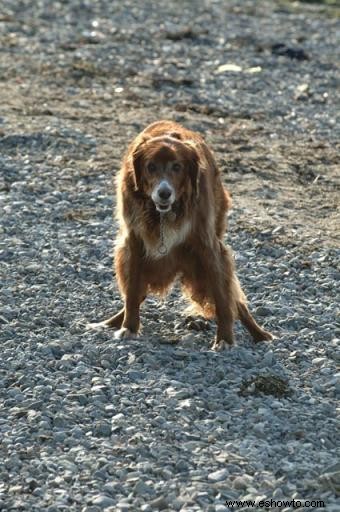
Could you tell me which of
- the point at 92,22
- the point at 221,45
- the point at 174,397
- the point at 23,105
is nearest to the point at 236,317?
the point at 174,397

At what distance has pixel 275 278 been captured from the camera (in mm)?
10375

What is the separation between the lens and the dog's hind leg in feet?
29.4

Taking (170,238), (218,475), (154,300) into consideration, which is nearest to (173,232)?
(170,238)

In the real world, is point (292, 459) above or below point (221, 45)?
above

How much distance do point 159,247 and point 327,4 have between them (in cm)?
1910

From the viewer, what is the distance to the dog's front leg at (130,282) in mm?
8750

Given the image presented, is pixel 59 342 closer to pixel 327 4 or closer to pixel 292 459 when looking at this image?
pixel 292 459

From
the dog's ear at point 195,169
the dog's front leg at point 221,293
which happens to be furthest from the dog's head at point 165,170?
the dog's front leg at point 221,293

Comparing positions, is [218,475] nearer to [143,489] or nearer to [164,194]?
[143,489]

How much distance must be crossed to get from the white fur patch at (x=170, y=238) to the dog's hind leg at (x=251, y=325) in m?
0.80

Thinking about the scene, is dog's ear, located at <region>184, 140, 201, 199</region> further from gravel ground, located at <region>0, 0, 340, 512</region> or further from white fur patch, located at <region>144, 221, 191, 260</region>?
gravel ground, located at <region>0, 0, 340, 512</region>

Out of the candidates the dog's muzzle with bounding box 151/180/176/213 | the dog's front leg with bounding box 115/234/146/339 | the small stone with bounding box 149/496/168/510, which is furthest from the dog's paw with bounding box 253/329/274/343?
the small stone with bounding box 149/496/168/510

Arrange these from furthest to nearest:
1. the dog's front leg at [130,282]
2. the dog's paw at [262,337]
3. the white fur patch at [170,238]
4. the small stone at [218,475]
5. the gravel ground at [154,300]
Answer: the dog's paw at [262,337] < the dog's front leg at [130,282] < the white fur patch at [170,238] < the gravel ground at [154,300] < the small stone at [218,475]

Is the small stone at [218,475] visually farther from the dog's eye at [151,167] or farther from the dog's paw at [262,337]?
the dog's eye at [151,167]
